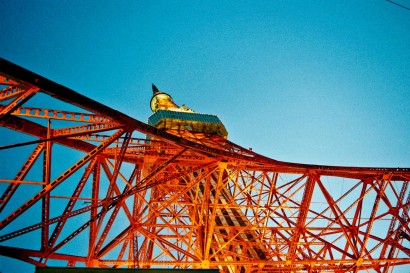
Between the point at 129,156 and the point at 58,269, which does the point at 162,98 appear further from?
the point at 58,269

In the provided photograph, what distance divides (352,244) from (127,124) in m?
10.8

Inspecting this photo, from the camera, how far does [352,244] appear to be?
14.4 meters

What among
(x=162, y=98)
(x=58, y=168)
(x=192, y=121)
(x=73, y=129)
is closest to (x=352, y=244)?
(x=73, y=129)

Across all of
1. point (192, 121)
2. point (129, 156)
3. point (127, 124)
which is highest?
point (192, 121)

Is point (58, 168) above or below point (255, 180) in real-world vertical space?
above

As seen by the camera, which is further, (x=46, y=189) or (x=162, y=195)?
(x=162, y=195)

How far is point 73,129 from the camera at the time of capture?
34.1 ft

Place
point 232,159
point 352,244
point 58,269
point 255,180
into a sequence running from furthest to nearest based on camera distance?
point 255,180, point 352,244, point 232,159, point 58,269

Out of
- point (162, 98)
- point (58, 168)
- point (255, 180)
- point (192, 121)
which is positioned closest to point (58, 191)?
point (58, 168)

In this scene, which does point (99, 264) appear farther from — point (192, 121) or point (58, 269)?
point (192, 121)

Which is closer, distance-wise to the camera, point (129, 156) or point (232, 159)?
point (232, 159)

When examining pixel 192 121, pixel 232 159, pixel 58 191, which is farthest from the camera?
pixel 58 191

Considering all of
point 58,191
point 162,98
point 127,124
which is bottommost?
point 127,124

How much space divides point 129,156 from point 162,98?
32.9m
